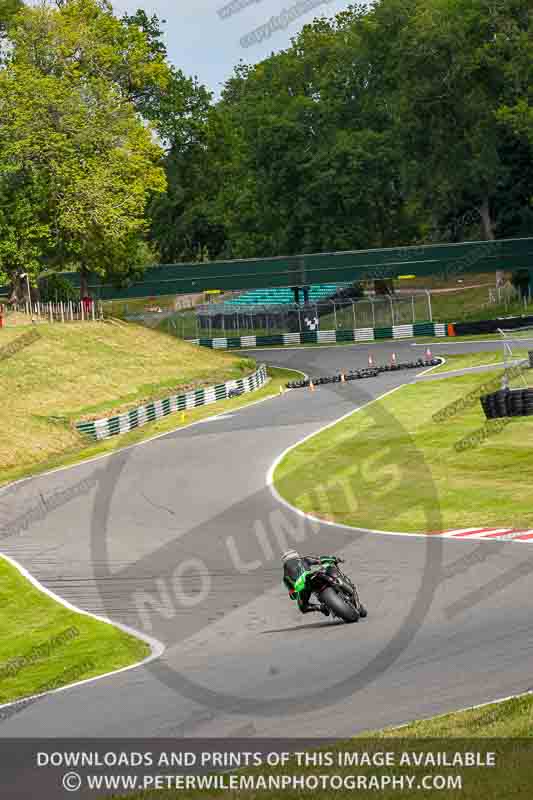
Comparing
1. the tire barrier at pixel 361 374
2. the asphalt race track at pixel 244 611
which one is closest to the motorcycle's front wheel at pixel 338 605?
the asphalt race track at pixel 244 611

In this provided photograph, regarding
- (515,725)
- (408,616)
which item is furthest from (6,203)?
(515,725)

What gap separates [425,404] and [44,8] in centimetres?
4344

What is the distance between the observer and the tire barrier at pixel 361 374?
60.2 meters

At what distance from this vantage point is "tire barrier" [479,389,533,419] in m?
36.8

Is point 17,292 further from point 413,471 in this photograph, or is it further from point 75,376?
point 413,471

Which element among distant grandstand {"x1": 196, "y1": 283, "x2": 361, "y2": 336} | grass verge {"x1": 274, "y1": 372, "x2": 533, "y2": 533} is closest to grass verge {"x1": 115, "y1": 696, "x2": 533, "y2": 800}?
grass verge {"x1": 274, "y1": 372, "x2": 533, "y2": 533}

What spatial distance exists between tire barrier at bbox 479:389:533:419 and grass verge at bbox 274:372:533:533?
34 centimetres

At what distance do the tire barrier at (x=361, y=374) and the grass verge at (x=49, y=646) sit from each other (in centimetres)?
3780

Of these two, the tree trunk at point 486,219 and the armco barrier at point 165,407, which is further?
the tree trunk at point 486,219

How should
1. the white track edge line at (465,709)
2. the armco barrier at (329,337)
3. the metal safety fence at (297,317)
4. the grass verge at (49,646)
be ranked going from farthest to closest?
the metal safety fence at (297,317)
the armco barrier at (329,337)
the grass verge at (49,646)
the white track edge line at (465,709)

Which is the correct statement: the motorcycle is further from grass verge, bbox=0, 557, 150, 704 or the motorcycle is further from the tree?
the tree

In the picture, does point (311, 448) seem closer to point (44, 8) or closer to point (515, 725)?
point (515, 725)

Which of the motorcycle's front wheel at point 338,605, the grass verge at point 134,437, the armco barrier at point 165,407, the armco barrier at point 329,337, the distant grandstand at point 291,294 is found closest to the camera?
the motorcycle's front wheel at point 338,605

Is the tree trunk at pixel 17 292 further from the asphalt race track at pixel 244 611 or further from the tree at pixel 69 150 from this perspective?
the asphalt race track at pixel 244 611
